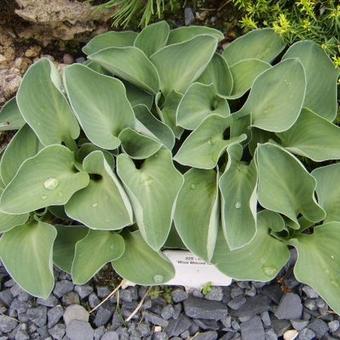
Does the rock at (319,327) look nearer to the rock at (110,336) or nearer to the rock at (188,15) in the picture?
the rock at (110,336)

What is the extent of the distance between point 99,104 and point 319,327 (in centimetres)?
81

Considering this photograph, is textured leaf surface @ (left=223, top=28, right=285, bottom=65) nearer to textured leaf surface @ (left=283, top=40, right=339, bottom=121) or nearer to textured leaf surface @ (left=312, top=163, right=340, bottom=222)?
textured leaf surface @ (left=283, top=40, right=339, bottom=121)

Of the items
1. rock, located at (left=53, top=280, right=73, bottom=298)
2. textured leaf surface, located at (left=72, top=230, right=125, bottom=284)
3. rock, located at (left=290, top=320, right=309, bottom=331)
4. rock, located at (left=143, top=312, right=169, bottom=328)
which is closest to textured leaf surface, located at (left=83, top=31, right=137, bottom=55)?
textured leaf surface, located at (left=72, top=230, right=125, bottom=284)

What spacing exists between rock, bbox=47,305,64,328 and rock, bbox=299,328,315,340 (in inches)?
24.8

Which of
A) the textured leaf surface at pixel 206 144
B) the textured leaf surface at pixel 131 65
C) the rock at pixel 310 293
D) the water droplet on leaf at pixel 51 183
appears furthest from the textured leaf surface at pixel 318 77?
the water droplet on leaf at pixel 51 183

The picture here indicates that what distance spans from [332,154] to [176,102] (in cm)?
41

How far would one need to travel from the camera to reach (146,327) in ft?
5.60

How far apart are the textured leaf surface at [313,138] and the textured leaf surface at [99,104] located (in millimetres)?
406

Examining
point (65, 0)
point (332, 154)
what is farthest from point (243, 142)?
point (65, 0)

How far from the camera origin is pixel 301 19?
172 centimetres

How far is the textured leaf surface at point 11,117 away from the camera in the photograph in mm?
1712

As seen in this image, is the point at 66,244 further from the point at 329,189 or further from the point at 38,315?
the point at 329,189

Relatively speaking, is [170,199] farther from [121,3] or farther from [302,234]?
[121,3]

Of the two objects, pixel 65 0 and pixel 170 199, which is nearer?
pixel 170 199
